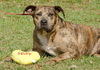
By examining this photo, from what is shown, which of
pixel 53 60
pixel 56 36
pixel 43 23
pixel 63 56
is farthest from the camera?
pixel 56 36

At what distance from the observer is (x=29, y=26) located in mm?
13516

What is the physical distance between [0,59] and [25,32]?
4102 millimetres

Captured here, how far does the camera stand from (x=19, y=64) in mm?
7895

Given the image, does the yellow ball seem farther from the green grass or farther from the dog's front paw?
the dog's front paw

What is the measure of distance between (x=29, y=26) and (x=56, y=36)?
5.04 meters

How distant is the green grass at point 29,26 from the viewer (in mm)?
7832

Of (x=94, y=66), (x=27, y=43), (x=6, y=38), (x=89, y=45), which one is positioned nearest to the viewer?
(x=94, y=66)

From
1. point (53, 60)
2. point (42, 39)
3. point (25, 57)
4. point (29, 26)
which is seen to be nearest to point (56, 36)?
point (42, 39)

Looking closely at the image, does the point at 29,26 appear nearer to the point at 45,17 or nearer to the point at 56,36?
the point at 56,36

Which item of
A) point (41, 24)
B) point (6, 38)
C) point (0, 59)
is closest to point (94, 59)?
point (41, 24)

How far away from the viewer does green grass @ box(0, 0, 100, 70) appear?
783cm

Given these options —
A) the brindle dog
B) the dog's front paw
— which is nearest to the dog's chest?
the brindle dog

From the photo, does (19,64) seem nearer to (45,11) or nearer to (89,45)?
(45,11)

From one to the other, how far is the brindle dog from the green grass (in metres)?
0.23
